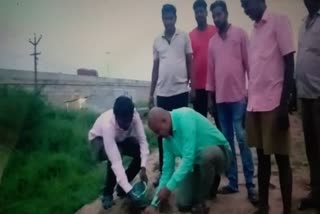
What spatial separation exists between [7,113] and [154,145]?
138cm

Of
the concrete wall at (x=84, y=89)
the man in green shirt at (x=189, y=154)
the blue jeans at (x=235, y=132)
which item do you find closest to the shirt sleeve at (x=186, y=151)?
the man in green shirt at (x=189, y=154)

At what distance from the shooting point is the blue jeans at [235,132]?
232cm

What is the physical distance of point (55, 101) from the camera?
137 inches

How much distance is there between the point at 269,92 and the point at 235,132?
482mm

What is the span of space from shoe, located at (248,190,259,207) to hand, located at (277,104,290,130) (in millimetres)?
586

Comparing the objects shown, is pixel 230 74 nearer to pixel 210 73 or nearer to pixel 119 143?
pixel 210 73

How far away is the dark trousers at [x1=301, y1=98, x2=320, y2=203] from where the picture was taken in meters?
2.00

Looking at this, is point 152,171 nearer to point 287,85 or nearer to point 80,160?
point 80,160

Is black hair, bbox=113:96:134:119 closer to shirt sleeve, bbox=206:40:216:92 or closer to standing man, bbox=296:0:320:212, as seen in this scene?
shirt sleeve, bbox=206:40:216:92

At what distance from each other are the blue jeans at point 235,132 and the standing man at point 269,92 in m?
0.24

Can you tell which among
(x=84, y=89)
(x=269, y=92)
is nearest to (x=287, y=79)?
(x=269, y=92)

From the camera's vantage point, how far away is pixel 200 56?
2.74 metres

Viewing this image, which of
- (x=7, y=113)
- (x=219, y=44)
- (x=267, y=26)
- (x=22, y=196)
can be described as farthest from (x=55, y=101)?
(x=267, y=26)

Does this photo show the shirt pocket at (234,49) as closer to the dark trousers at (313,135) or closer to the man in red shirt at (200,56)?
the man in red shirt at (200,56)
